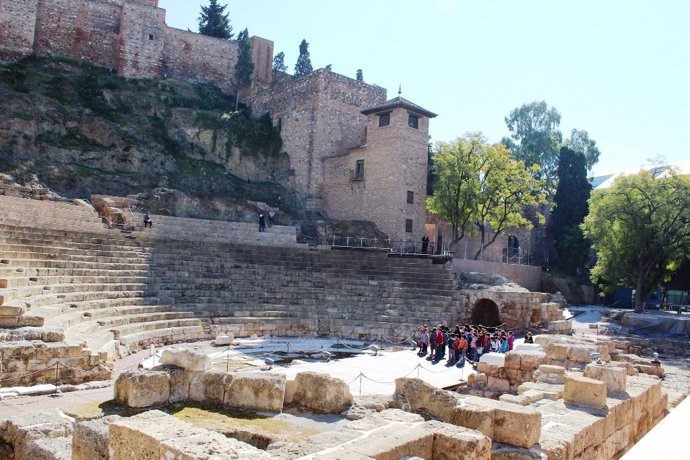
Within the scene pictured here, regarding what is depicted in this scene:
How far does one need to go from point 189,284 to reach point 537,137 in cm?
3830

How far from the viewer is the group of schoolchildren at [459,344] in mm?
16547

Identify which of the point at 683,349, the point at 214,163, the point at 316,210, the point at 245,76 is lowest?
the point at 683,349

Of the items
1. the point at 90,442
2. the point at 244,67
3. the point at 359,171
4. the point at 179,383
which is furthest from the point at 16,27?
the point at 90,442

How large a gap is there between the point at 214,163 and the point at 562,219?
1022 inches

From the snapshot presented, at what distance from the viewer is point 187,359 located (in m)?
7.90

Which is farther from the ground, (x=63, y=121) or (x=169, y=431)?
(x=63, y=121)

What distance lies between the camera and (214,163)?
3631cm

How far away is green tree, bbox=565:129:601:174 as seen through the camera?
50.2 metres

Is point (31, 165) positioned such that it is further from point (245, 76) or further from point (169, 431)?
point (169, 431)

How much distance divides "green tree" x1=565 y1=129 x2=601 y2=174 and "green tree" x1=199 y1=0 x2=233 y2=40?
31.8m

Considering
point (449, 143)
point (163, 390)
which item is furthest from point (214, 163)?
point (163, 390)

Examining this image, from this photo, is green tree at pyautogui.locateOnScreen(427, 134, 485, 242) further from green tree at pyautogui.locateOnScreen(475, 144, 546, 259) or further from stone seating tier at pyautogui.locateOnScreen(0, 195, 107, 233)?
stone seating tier at pyautogui.locateOnScreen(0, 195, 107, 233)

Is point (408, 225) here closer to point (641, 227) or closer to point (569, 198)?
point (641, 227)

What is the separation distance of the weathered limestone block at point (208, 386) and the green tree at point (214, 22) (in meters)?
44.0
